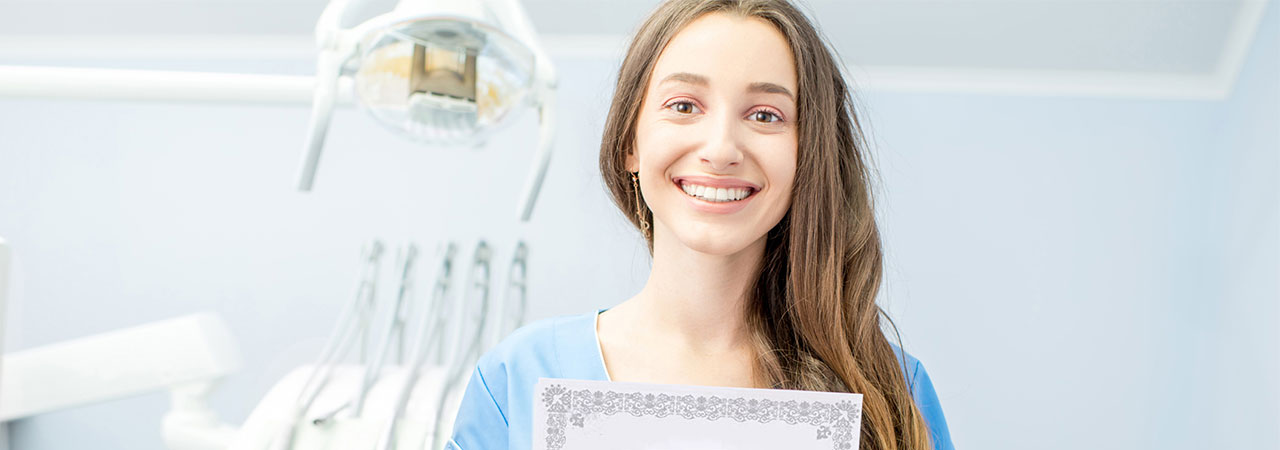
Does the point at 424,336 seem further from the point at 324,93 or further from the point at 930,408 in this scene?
the point at 930,408

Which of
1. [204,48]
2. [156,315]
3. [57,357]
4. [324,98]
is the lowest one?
[57,357]

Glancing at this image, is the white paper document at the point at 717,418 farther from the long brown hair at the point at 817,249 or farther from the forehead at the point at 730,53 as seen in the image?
the forehead at the point at 730,53

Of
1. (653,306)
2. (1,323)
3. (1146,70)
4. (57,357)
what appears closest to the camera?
(653,306)

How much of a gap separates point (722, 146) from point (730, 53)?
72 millimetres

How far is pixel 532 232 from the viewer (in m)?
1.68

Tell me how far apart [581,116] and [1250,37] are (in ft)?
3.39

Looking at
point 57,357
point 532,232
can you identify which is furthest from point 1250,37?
point 57,357

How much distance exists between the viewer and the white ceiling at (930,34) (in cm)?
157

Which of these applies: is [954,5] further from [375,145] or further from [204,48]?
[204,48]

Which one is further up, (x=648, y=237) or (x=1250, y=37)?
(x=1250, y=37)

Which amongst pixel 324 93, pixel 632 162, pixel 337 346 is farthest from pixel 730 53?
pixel 337 346

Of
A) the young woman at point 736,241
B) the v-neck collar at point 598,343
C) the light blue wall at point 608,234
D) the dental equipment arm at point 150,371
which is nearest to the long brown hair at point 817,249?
the young woman at point 736,241

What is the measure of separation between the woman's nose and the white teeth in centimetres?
2

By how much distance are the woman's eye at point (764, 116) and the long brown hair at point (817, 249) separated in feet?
0.07
